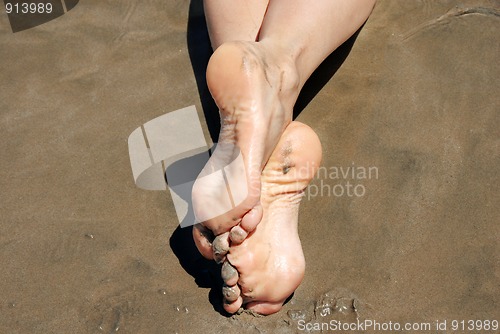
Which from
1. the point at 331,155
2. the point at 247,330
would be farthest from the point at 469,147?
the point at 247,330

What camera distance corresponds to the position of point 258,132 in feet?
6.66

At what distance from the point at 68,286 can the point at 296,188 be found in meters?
0.87

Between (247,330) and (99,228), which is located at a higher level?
(99,228)

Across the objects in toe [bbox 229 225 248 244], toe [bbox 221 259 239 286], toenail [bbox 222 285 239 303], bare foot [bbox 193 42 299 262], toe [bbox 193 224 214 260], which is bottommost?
toenail [bbox 222 285 239 303]

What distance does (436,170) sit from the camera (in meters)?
2.45

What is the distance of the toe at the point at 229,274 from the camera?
6.59 ft

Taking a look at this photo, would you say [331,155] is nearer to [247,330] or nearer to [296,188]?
[296,188]

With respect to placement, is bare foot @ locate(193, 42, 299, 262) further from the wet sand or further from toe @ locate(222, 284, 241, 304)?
the wet sand

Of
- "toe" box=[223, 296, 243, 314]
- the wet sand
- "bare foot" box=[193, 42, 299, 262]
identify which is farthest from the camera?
the wet sand

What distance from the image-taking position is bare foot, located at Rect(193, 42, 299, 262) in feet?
6.48

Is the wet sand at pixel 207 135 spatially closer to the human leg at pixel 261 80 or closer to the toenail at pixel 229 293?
the toenail at pixel 229 293

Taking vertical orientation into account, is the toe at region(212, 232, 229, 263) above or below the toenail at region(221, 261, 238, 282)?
above

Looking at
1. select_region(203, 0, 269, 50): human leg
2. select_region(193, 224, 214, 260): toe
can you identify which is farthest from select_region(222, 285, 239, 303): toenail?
select_region(203, 0, 269, 50): human leg

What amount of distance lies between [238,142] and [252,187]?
16 cm
